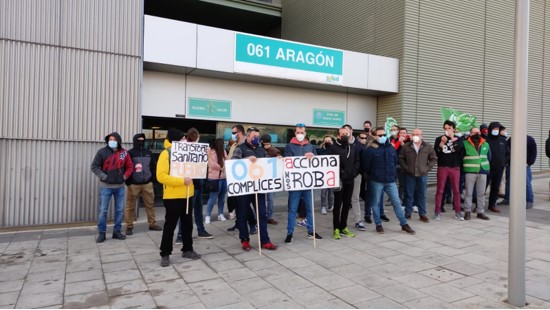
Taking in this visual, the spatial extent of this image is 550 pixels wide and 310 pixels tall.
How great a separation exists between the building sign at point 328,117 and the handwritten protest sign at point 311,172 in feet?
19.4

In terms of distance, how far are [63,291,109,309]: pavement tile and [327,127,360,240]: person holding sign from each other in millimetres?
4040

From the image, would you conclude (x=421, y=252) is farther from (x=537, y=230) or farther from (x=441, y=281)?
(x=537, y=230)

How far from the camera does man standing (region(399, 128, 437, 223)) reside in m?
8.27

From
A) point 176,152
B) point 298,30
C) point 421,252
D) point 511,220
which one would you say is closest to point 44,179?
point 176,152

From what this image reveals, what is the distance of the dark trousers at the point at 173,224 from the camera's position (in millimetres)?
5496

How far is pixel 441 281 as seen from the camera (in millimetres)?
4816

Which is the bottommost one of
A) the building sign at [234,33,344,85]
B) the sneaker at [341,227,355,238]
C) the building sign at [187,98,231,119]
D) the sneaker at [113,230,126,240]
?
the sneaker at [113,230,126,240]

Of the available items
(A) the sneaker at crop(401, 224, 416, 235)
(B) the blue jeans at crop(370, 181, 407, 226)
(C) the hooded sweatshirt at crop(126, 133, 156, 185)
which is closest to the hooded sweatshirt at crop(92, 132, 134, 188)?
(C) the hooded sweatshirt at crop(126, 133, 156, 185)

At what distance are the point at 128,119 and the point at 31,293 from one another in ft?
16.0

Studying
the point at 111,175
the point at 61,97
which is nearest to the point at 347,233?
the point at 111,175

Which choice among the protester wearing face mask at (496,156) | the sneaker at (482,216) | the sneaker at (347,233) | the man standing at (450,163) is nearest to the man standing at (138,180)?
A: the sneaker at (347,233)

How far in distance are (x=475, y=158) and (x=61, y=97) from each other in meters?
9.01

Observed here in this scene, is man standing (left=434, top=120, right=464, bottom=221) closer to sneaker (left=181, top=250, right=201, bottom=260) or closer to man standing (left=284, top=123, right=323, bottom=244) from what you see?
man standing (left=284, top=123, right=323, bottom=244)

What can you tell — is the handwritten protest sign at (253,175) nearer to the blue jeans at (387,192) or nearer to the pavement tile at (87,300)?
the blue jeans at (387,192)
